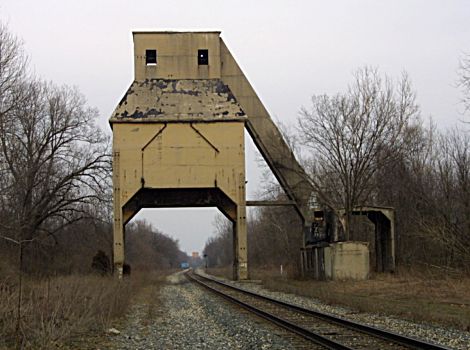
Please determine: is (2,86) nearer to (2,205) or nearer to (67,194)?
(2,205)

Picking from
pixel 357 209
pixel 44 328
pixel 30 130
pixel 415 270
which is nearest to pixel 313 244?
pixel 357 209

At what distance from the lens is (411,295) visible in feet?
71.2

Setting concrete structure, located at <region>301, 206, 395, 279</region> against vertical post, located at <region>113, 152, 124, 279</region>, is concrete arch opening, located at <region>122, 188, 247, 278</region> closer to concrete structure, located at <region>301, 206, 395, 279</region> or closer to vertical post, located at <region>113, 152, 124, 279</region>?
vertical post, located at <region>113, 152, 124, 279</region>

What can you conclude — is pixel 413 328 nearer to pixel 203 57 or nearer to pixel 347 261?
pixel 347 261

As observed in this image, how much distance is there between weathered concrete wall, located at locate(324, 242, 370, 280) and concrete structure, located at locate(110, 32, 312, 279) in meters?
5.96

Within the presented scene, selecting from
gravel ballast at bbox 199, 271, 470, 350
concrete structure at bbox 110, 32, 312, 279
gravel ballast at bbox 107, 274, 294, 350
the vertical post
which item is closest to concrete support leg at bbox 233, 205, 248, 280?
concrete structure at bbox 110, 32, 312, 279

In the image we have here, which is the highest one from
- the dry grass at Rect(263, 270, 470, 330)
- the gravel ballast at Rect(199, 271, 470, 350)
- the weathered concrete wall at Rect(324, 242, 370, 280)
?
the weathered concrete wall at Rect(324, 242, 370, 280)

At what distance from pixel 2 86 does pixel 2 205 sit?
7.13 meters

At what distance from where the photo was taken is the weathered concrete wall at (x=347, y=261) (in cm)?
3044

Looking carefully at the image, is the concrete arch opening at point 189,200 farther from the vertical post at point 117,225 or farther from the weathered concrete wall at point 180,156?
the vertical post at point 117,225

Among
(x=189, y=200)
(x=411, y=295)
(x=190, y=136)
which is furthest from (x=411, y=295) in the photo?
(x=189, y=200)

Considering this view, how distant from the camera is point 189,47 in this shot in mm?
37656

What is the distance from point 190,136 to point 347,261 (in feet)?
34.9

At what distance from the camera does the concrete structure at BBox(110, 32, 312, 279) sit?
114 feet
